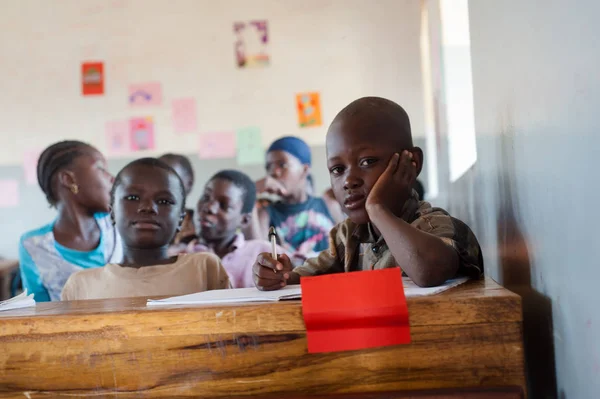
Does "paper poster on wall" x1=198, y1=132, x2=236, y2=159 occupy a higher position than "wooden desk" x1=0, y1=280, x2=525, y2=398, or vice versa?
"paper poster on wall" x1=198, y1=132, x2=236, y2=159

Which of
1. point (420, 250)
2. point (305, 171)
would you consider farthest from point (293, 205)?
point (420, 250)

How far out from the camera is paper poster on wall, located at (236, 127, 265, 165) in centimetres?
370

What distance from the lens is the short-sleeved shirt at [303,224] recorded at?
3059 mm

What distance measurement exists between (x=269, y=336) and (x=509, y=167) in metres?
0.59

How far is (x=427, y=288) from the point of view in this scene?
79cm

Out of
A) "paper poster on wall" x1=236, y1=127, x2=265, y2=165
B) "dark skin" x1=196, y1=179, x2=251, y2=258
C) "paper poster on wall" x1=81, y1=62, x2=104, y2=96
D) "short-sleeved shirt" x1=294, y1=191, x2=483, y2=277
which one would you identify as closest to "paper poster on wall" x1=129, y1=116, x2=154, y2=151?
Result: "paper poster on wall" x1=81, y1=62, x2=104, y2=96

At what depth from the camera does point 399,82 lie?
144 inches

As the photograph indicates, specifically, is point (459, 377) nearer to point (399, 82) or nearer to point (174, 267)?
point (174, 267)

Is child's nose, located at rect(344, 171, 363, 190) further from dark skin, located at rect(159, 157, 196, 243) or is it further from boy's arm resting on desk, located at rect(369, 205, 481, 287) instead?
dark skin, located at rect(159, 157, 196, 243)

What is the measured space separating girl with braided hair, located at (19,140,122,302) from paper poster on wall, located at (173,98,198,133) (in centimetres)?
119

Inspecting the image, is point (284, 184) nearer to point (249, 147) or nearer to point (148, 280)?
point (249, 147)

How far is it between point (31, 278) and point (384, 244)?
151 centimetres

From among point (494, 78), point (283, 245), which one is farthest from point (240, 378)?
point (283, 245)

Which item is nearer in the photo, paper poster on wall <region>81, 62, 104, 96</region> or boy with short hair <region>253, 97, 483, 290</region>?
boy with short hair <region>253, 97, 483, 290</region>
